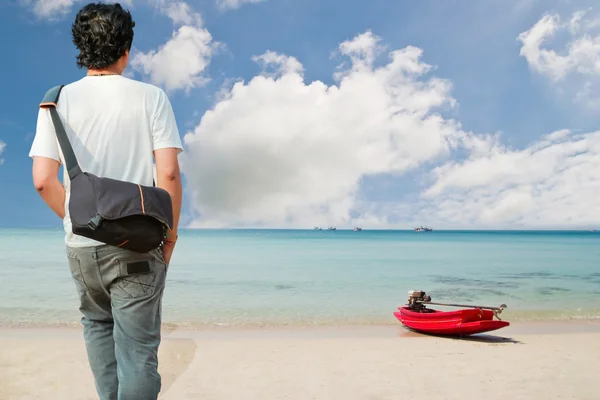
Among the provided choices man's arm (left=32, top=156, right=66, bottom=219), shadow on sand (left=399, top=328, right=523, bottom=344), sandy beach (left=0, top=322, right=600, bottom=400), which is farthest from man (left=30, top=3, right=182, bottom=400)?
shadow on sand (left=399, top=328, right=523, bottom=344)

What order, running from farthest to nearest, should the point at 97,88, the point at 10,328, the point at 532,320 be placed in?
the point at 532,320
the point at 10,328
the point at 97,88

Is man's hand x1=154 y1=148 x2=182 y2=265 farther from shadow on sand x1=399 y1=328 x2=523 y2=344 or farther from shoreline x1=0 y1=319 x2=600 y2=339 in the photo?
shadow on sand x1=399 y1=328 x2=523 y2=344

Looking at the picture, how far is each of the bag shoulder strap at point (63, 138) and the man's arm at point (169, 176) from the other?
0.33m

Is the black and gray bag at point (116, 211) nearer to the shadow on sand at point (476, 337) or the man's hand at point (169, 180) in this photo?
the man's hand at point (169, 180)

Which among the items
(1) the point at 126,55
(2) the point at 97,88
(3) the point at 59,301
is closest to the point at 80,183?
(2) the point at 97,88

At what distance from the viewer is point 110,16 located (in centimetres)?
216

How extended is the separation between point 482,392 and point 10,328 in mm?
10376

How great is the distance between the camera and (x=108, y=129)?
2.17m

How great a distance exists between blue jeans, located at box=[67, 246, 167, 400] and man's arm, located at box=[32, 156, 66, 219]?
0.23 meters

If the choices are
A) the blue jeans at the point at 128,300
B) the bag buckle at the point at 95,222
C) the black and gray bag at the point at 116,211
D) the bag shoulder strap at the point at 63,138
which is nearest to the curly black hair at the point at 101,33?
the bag shoulder strap at the point at 63,138

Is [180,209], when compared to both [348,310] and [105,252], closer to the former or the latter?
[105,252]

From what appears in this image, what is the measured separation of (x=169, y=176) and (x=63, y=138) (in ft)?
1.56

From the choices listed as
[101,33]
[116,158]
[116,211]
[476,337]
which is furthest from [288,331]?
[101,33]

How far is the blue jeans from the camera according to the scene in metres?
2.06
